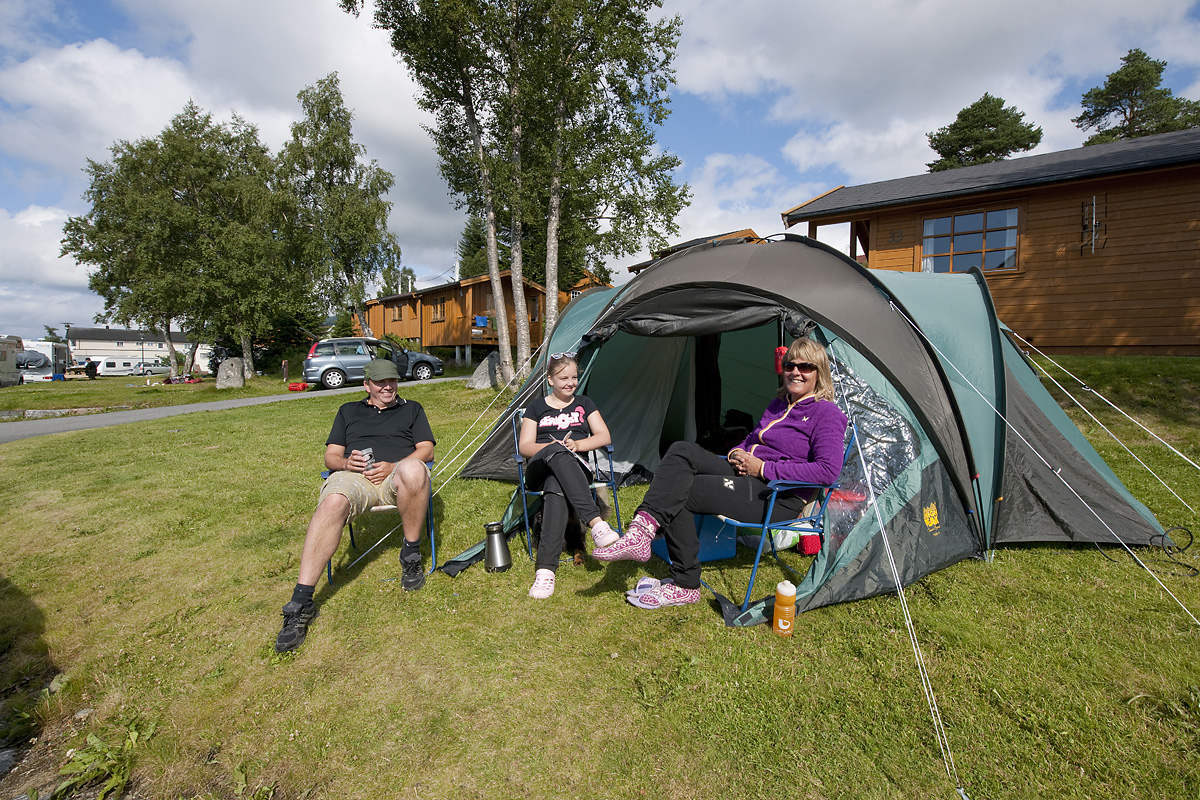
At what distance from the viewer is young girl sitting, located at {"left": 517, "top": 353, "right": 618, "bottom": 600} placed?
127 inches

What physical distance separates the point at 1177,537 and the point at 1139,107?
31.7 meters

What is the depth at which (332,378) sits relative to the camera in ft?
51.4

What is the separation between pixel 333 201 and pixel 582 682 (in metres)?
22.6

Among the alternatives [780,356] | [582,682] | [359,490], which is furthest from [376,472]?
[780,356]

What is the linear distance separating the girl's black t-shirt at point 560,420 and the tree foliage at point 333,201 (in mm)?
19982

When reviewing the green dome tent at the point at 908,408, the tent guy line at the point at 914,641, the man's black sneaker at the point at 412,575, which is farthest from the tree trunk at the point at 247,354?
the tent guy line at the point at 914,641

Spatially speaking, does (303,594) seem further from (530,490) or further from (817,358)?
(817,358)

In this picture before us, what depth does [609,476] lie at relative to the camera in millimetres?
4074

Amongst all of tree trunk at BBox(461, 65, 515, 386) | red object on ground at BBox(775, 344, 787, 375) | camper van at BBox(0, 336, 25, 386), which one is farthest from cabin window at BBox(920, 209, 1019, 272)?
camper van at BBox(0, 336, 25, 386)

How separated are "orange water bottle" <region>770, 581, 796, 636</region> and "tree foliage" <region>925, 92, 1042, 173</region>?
91.3ft

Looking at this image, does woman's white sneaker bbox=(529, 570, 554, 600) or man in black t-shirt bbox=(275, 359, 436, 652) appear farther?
woman's white sneaker bbox=(529, 570, 554, 600)

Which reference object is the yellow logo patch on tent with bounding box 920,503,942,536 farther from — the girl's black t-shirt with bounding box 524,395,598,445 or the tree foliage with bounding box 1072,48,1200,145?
the tree foliage with bounding box 1072,48,1200,145

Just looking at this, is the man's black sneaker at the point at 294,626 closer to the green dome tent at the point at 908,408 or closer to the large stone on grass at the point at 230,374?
the green dome tent at the point at 908,408

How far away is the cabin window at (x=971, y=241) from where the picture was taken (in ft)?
33.4
